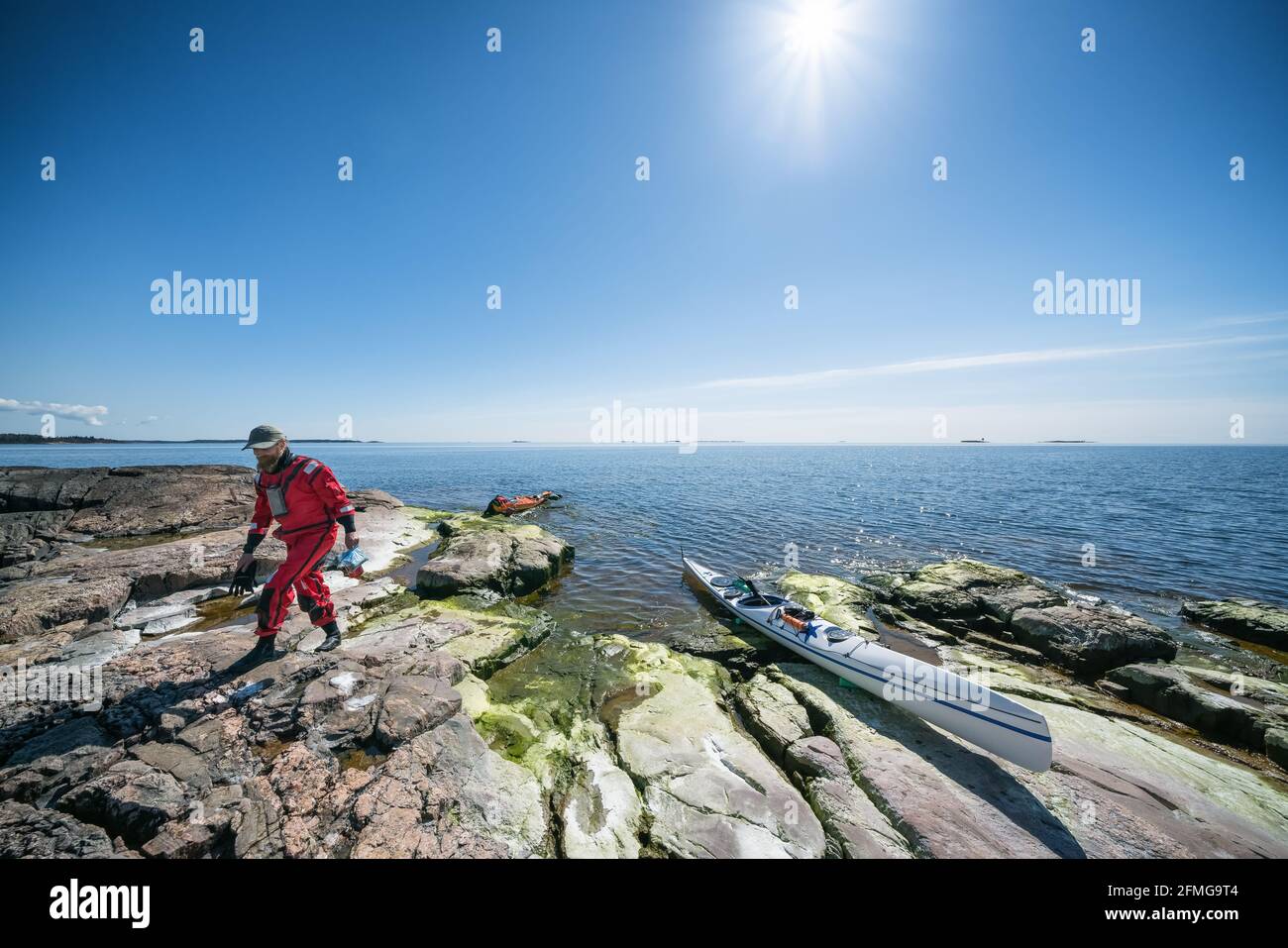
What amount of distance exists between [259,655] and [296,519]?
221cm

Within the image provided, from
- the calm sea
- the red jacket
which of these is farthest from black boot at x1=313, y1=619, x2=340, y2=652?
the calm sea

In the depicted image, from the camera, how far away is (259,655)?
6531 millimetres

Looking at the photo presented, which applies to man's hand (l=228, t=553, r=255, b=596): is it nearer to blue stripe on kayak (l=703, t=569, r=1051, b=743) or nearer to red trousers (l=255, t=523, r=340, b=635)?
red trousers (l=255, t=523, r=340, b=635)

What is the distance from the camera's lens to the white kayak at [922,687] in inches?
240

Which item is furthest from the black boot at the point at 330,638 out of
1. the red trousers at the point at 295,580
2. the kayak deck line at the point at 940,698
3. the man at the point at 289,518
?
the kayak deck line at the point at 940,698

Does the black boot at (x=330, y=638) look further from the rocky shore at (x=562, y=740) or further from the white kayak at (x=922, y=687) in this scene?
A: the white kayak at (x=922, y=687)

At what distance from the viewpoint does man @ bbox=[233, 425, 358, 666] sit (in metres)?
6.46

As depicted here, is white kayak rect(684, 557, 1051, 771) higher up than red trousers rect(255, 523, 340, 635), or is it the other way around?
red trousers rect(255, 523, 340, 635)

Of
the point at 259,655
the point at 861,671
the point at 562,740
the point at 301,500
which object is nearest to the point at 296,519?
the point at 301,500

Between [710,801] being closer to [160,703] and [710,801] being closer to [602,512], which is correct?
[160,703]

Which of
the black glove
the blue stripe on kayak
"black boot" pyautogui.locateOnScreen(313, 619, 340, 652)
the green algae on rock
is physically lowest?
the green algae on rock

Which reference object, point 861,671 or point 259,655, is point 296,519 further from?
point 861,671
